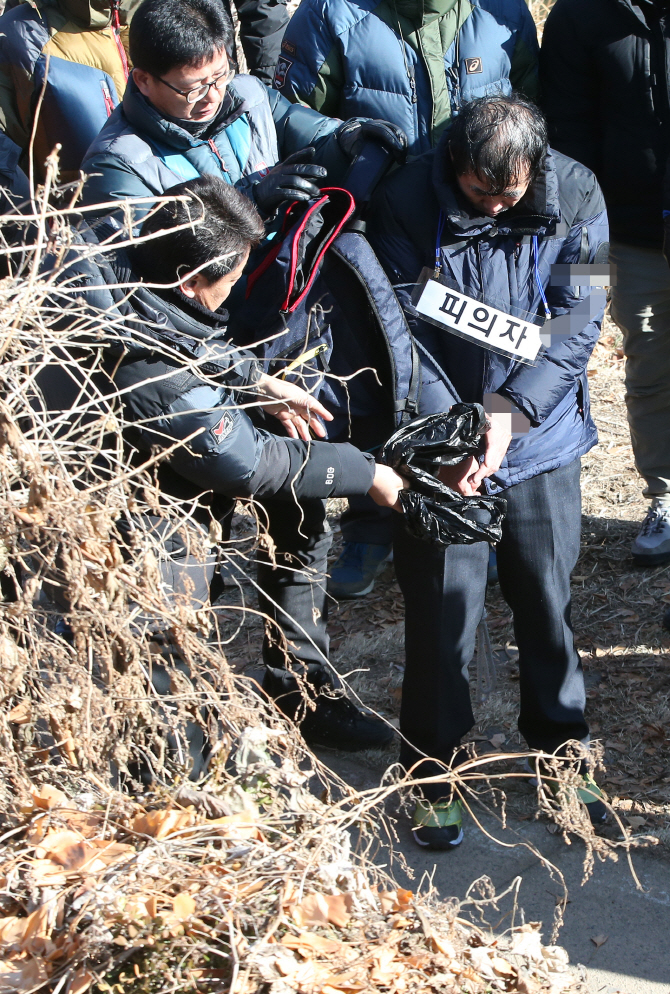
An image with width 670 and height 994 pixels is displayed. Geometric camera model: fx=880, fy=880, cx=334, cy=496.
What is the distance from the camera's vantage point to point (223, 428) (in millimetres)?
2301

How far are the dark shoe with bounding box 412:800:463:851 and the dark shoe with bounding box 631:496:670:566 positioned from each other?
1723 millimetres

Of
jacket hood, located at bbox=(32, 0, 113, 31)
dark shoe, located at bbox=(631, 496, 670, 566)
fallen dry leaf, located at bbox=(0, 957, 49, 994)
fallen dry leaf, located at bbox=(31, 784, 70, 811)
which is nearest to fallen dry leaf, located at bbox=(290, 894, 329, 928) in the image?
fallen dry leaf, located at bbox=(0, 957, 49, 994)

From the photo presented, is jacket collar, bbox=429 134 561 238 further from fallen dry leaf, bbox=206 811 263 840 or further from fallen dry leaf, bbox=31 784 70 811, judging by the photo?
fallen dry leaf, bbox=31 784 70 811

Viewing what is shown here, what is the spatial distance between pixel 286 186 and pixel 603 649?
7.55 ft

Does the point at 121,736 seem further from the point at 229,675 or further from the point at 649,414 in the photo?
the point at 649,414

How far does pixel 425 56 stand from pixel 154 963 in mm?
2912

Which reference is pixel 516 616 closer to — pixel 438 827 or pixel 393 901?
pixel 438 827

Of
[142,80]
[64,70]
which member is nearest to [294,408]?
[142,80]

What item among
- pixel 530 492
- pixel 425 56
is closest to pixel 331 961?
pixel 530 492

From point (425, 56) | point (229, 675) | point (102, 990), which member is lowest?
point (102, 990)

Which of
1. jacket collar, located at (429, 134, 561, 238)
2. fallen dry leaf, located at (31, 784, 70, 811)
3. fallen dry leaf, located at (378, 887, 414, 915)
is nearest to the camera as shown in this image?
fallen dry leaf, located at (378, 887, 414, 915)

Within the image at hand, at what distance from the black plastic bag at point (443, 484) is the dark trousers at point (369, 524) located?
1589 millimetres

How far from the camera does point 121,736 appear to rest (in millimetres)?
2078

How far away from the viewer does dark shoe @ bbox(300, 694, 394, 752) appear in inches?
131
